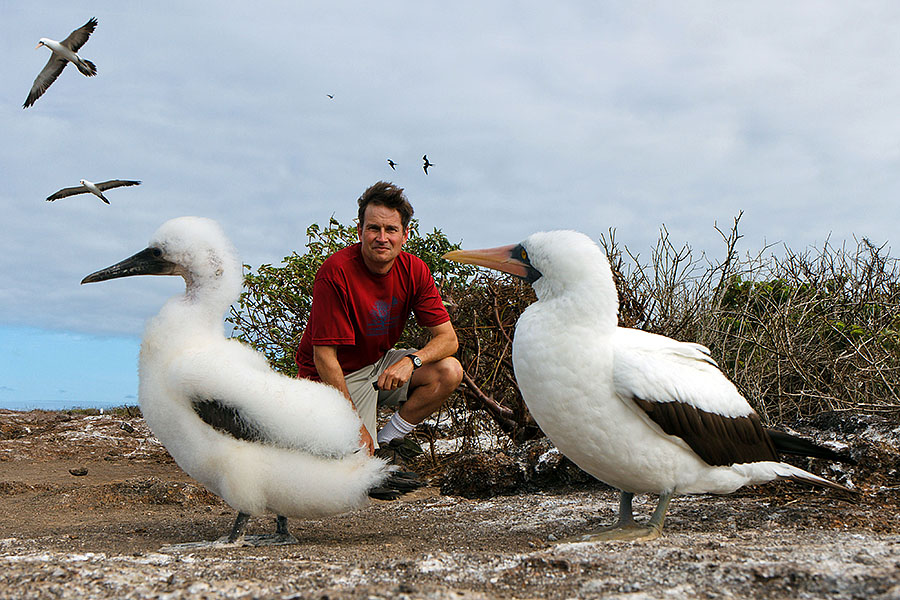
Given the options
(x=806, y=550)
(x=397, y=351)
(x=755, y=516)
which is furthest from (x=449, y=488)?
(x=806, y=550)

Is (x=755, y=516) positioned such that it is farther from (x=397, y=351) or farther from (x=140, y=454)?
(x=140, y=454)

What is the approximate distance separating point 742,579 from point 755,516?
179 centimetres

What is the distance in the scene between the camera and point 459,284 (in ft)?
22.2

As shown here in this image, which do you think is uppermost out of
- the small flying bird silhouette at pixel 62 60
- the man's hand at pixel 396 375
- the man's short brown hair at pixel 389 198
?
the small flying bird silhouette at pixel 62 60

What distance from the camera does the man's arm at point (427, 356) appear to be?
479cm

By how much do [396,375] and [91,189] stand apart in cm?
688

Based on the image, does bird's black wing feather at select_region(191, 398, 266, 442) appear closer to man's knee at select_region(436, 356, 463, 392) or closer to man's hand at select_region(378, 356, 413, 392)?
man's hand at select_region(378, 356, 413, 392)

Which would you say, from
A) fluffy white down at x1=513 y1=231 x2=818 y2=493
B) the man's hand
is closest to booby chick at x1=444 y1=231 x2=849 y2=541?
fluffy white down at x1=513 y1=231 x2=818 y2=493

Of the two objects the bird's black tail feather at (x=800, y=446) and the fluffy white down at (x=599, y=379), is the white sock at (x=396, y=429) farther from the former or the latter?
the bird's black tail feather at (x=800, y=446)

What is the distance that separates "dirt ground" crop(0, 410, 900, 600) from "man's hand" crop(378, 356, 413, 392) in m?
0.87

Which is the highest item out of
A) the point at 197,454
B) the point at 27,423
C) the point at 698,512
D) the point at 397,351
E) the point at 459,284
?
the point at 459,284

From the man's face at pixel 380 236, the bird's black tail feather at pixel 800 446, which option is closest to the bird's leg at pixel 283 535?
the man's face at pixel 380 236

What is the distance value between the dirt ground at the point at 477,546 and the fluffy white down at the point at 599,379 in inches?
16.2

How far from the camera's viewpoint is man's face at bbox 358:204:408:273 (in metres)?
4.77
